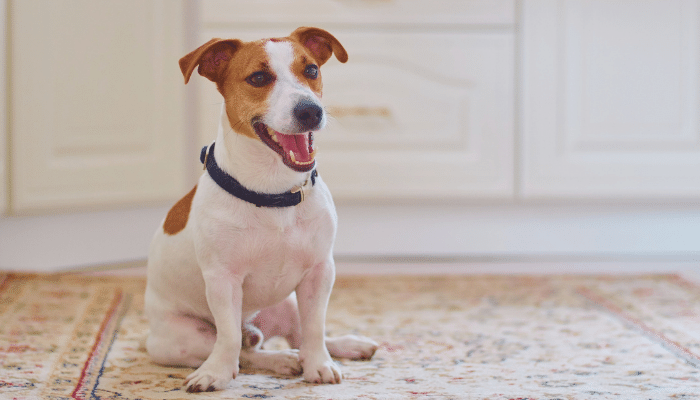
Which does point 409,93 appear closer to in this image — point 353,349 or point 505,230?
point 505,230

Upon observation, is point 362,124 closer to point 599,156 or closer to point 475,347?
point 599,156

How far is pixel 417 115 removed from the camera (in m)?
2.11

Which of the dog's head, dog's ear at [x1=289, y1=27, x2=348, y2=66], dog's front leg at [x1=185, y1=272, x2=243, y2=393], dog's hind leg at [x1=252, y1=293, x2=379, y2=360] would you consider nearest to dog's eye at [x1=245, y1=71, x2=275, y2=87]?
the dog's head

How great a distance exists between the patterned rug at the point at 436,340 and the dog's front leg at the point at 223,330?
0.03 metres

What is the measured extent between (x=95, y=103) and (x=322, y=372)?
3.97ft

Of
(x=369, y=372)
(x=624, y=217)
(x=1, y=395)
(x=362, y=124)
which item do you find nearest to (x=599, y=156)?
(x=624, y=217)

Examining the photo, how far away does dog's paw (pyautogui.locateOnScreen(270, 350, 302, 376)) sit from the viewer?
3.87ft

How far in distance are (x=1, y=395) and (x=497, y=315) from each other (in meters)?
0.97

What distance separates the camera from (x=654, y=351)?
1284 mm

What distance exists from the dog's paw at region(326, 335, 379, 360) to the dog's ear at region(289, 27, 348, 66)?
0.48 m

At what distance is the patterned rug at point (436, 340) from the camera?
1089 mm

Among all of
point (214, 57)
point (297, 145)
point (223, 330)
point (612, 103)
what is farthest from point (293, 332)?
point (612, 103)

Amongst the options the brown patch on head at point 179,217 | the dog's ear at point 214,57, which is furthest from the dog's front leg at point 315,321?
the dog's ear at point 214,57

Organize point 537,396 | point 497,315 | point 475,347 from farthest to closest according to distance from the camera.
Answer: point 497,315, point 475,347, point 537,396
